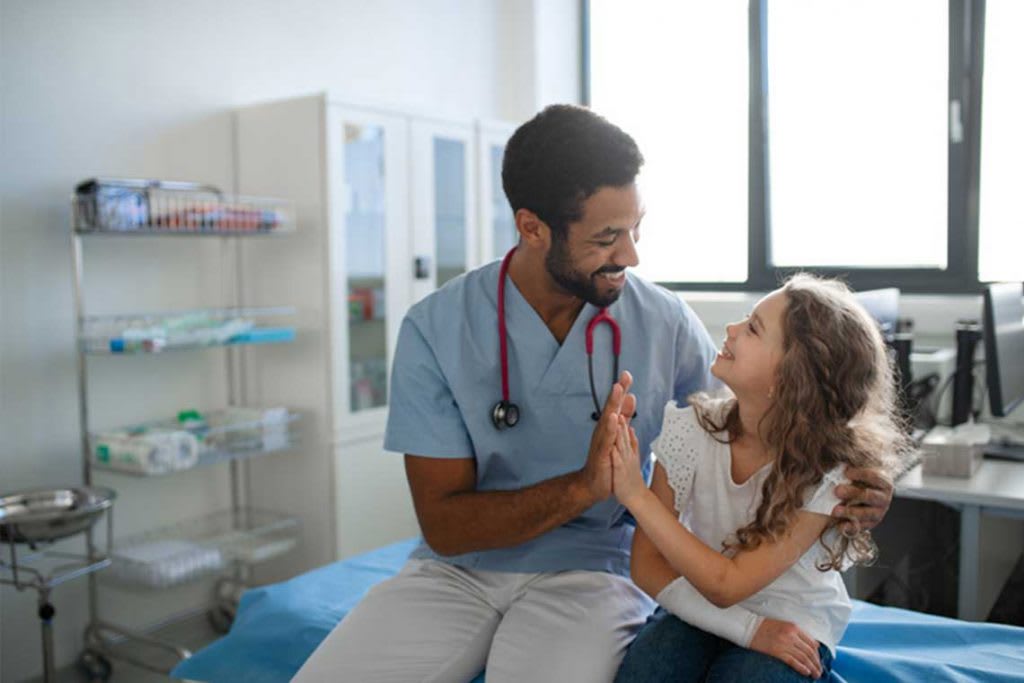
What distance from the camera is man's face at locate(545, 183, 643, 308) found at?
1627mm

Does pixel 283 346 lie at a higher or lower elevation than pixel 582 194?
lower

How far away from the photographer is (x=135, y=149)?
115 inches

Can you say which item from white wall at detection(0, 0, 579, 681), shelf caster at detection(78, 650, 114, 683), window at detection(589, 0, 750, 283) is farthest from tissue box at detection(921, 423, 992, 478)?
shelf caster at detection(78, 650, 114, 683)

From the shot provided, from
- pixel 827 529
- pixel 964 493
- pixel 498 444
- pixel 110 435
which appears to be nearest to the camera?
pixel 827 529

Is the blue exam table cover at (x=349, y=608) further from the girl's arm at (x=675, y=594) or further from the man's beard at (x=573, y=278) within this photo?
the man's beard at (x=573, y=278)

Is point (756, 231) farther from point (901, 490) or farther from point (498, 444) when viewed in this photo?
point (498, 444)

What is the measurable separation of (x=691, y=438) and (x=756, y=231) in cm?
270

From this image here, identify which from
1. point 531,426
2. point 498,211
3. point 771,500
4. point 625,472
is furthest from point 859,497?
point 498,211

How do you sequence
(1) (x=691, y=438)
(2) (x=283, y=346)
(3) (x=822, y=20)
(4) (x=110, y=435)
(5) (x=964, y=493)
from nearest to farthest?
1. (1) (x=691, y=438)
2. (5) (x=964, y=493)
3. (4) (x=110, y=435)
4. (2) (x=283, y=346)
5. (3) (x=822, y=20)

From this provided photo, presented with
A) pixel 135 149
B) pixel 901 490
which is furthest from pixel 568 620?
pixel 135 149

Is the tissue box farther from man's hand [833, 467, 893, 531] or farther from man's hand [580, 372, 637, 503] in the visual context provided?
man's hand [580, 372, 637, 503]

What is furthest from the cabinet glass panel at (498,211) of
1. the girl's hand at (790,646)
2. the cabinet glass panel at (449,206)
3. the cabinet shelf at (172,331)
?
the girl's hand at (790,646)

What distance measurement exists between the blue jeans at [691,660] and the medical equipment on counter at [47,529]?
146 cm

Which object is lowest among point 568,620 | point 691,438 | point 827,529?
point 568,620
